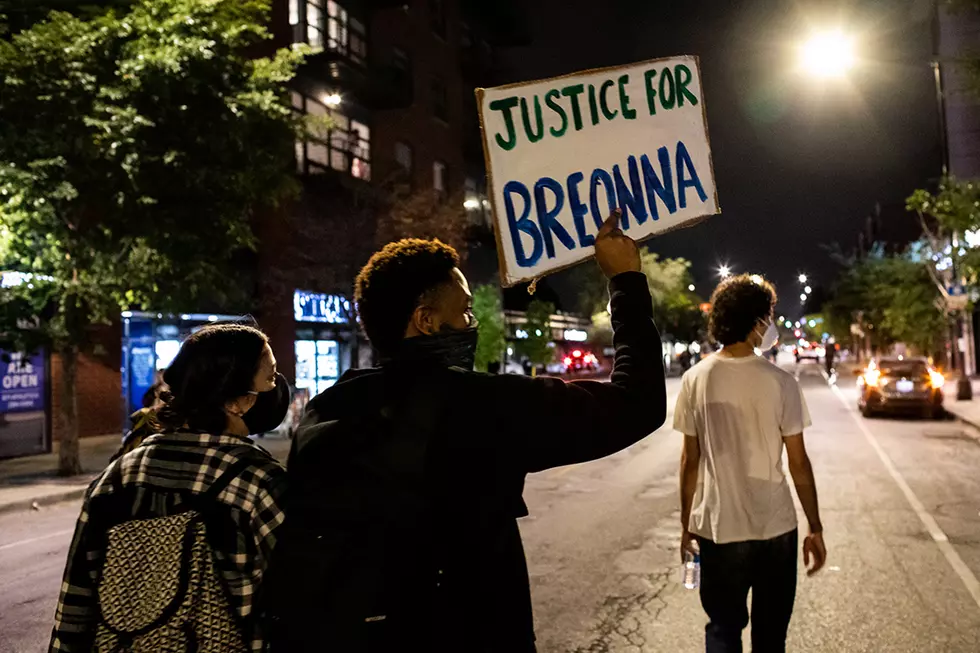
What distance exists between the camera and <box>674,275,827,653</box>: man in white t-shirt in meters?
3.29

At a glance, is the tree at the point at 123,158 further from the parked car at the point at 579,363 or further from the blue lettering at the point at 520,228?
the parked car at the point at 579,363

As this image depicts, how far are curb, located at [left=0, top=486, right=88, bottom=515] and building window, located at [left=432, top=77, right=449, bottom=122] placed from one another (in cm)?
2516

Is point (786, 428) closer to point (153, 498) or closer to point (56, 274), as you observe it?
point (153, 498)

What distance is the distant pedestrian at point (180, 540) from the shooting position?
1816 millimetres

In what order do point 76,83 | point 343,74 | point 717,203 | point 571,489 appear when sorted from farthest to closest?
point 343,74 → point 76,83 → point 571,489 → point 717,203

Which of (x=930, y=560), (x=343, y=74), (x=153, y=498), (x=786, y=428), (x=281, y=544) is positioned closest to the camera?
(x=281, y=544)

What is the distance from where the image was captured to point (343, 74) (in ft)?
85.1

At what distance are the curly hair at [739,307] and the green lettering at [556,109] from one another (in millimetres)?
1407

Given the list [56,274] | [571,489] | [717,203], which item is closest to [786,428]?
[717,203]

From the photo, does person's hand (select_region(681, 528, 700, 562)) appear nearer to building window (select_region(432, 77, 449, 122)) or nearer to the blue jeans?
the blue jeans

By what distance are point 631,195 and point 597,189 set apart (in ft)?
0.37

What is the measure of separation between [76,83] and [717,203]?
12619 mm

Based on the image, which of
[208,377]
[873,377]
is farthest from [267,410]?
[873,377]

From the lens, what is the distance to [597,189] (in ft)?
7.72
